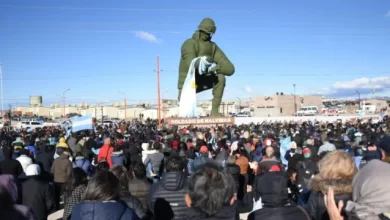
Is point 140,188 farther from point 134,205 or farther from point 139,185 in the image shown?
point 134,205

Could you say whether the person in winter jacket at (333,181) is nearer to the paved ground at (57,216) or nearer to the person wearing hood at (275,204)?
the person wearing hood at (275,204)

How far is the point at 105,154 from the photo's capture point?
9031 mm

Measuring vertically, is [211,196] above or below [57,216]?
above

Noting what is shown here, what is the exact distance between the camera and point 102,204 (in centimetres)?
306

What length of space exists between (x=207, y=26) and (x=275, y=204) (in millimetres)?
24504

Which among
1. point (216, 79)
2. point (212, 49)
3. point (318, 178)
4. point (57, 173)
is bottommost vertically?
point (57, 173)

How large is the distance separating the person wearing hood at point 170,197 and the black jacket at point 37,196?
166 centimetres

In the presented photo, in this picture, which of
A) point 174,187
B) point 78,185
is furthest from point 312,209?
point 78,185

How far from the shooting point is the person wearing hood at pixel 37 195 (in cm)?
531

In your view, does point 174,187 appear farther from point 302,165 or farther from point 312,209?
point 302,165

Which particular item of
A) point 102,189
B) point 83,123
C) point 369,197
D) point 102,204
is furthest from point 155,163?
point 83,123

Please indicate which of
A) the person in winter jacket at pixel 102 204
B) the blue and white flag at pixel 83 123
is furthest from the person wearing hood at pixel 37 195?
the blue and white flag at pixel 83 123

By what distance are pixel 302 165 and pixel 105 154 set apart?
4.19 m

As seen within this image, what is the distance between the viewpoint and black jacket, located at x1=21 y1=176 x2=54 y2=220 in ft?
17.4
